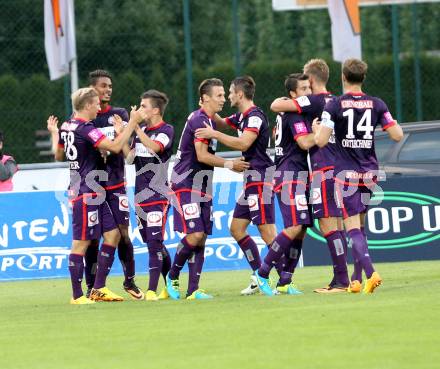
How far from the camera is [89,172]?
11.9 meters

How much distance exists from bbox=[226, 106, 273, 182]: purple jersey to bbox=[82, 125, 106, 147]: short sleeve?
1377mm

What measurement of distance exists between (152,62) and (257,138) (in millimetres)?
19052

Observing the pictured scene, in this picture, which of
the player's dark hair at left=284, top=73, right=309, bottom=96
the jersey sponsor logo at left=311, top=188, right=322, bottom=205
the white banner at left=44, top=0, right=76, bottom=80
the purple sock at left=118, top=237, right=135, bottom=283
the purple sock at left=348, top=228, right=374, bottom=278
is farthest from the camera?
the white banner at left=44, top=0, right=76, bottom=80

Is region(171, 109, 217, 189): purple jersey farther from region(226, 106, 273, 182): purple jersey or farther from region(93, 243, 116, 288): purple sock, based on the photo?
region(93, 243, 116, 288): purple sock

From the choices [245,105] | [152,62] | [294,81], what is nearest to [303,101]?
[294,81]

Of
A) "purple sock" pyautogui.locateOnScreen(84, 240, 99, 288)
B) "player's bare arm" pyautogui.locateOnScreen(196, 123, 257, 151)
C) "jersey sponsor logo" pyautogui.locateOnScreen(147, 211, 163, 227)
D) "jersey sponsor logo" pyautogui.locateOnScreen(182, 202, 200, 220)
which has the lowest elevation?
"purple sock" pyautogui.locateOnScreen(84, 240, 99, 288)

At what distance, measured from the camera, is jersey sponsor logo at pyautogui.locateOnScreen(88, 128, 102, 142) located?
38.2ft

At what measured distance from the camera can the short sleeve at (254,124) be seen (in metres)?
11.9

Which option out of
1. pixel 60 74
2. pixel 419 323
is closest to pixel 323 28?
pixel 60 74

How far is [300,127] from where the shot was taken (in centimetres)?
1173

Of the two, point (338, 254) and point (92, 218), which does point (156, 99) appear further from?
point (338, 254)

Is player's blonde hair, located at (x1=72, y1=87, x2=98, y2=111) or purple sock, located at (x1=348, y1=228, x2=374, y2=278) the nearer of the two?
purple sock, located at (x1=348, y1=228, x2=374, y2=278)

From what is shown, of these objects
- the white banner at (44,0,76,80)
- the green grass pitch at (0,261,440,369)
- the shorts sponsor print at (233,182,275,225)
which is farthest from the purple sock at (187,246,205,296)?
the white banner at (44,0,76,80)

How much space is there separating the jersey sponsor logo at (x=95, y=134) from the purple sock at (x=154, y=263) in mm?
1257
